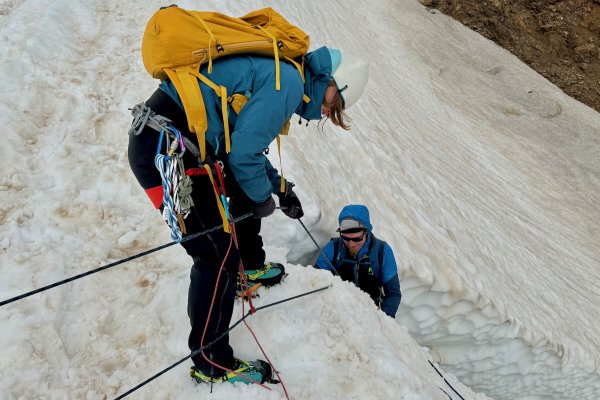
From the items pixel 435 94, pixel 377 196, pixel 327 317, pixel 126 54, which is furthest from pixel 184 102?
pixel 435 94

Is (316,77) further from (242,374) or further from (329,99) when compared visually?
(242,374)

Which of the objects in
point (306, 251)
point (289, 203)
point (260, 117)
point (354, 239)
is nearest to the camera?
point (260, 117)

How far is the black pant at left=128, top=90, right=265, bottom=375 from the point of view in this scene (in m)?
2.00

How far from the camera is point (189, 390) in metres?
2.29

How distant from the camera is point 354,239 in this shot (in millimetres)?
3684

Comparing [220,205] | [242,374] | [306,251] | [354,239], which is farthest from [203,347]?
[306,251]

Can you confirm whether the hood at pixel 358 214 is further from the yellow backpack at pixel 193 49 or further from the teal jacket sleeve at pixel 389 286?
the yellow backpack at pixel 193 49

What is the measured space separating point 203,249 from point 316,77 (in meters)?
0.91

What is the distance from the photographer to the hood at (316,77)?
2.11 metres

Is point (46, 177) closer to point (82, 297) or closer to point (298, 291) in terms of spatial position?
point (82, 297)

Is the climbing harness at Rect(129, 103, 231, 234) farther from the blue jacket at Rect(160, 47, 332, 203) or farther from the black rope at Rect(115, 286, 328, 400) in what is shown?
the black rope at Rect(115, 286, 328, 400)

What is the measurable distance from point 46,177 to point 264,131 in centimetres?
240

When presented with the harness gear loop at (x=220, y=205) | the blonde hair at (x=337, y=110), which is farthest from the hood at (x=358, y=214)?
the harness gear loop at (x=220, y=205)

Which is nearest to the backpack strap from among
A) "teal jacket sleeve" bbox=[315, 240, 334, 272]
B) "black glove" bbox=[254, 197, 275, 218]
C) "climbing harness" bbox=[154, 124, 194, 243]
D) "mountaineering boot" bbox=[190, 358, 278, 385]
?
"teal jacket sleeve" bbox=[315, 240, 334, 272]
